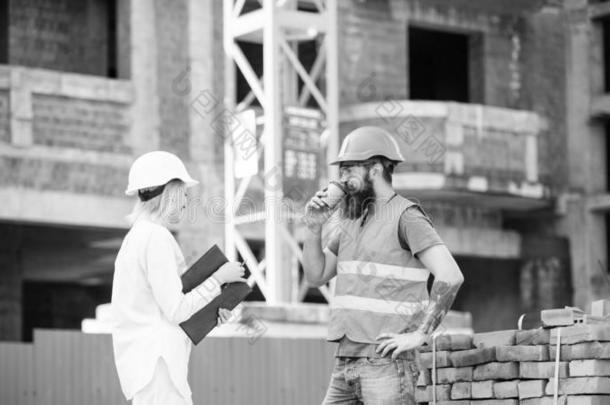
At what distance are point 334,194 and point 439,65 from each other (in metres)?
19.7

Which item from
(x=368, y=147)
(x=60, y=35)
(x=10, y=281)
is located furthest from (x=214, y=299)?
(x=10, y=281)

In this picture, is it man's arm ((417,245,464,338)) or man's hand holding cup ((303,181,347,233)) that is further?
man's hand holding cup ((303,181,347,233))

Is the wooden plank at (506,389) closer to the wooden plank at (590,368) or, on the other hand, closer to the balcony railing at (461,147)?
the wooden plank at (590,368)

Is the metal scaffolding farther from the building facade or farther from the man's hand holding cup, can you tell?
the man's hand holding cup

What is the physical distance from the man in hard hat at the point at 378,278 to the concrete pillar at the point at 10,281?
630 inches

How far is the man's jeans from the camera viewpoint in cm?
648

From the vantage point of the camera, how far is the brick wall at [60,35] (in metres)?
21.0

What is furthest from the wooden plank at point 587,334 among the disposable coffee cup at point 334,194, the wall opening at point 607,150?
the wall opening at point 607,150

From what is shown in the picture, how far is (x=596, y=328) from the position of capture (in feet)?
24.7

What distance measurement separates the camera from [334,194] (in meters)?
6.67

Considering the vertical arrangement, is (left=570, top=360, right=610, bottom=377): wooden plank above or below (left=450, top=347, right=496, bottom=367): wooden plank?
below

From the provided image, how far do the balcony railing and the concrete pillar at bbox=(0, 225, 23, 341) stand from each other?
531cm

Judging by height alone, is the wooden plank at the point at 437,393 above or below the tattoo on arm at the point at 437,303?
below

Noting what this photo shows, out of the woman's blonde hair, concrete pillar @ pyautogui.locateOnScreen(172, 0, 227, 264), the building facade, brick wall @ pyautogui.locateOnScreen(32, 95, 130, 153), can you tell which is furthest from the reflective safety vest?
concrete pillar @ pyautogui.locateOnScreen(172, 0, 227, 264)
